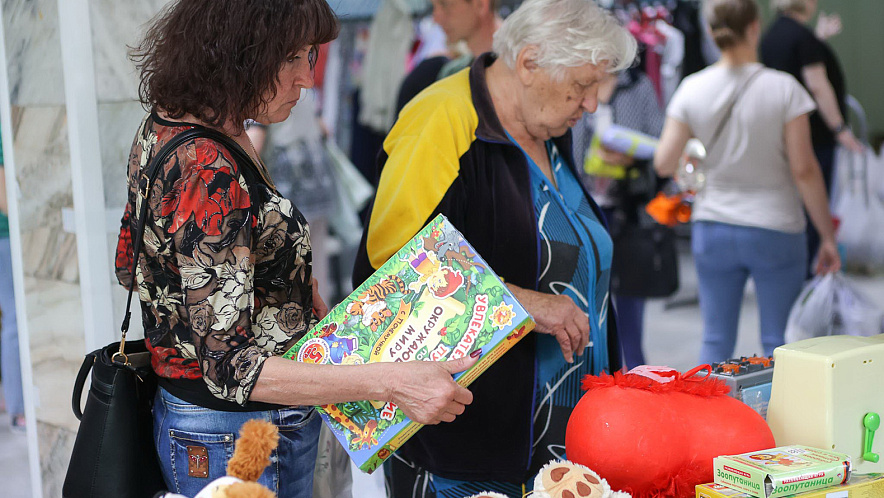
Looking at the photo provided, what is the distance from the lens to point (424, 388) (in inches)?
46.4

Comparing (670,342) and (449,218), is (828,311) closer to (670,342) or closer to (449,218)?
(670,342)

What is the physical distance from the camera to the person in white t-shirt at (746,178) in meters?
2.94

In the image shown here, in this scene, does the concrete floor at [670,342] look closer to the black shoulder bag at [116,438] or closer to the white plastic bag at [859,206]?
the white plastic bag at [859,206]

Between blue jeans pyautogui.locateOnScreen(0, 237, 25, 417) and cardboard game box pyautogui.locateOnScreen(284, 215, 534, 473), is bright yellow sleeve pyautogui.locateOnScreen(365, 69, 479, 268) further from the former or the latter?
blue jeans pyautogui.locateOnScreen(0, 237, 25, 417)

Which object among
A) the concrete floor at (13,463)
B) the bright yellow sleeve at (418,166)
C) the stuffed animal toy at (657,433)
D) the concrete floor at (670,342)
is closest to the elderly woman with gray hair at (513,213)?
the bright yellow sleeve at (418,166)

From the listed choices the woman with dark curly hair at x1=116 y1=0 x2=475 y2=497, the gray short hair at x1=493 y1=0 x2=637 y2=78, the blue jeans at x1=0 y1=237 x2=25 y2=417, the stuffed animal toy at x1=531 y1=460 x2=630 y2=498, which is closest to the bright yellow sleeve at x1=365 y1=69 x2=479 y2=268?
the gray short hair at x1=493 y1=0 x2=637 y2=78

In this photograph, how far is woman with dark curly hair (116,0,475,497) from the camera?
1131 mm

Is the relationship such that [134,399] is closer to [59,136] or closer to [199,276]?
[199,276]

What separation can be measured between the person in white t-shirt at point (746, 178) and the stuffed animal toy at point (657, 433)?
1.82 m

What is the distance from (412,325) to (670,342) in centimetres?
390

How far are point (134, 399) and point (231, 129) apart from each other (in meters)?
0.44

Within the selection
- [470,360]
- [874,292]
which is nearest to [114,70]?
[470,360]

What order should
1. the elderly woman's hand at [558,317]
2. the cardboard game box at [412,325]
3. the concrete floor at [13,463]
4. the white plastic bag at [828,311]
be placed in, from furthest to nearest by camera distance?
the white plastic bag at [828,311]
the concrete floor at [13,463]
the elderly woman's hand at [558,317]
the cardboard game box at [412,325]

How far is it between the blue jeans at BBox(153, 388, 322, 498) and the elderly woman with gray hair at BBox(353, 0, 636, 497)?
0.44 m
